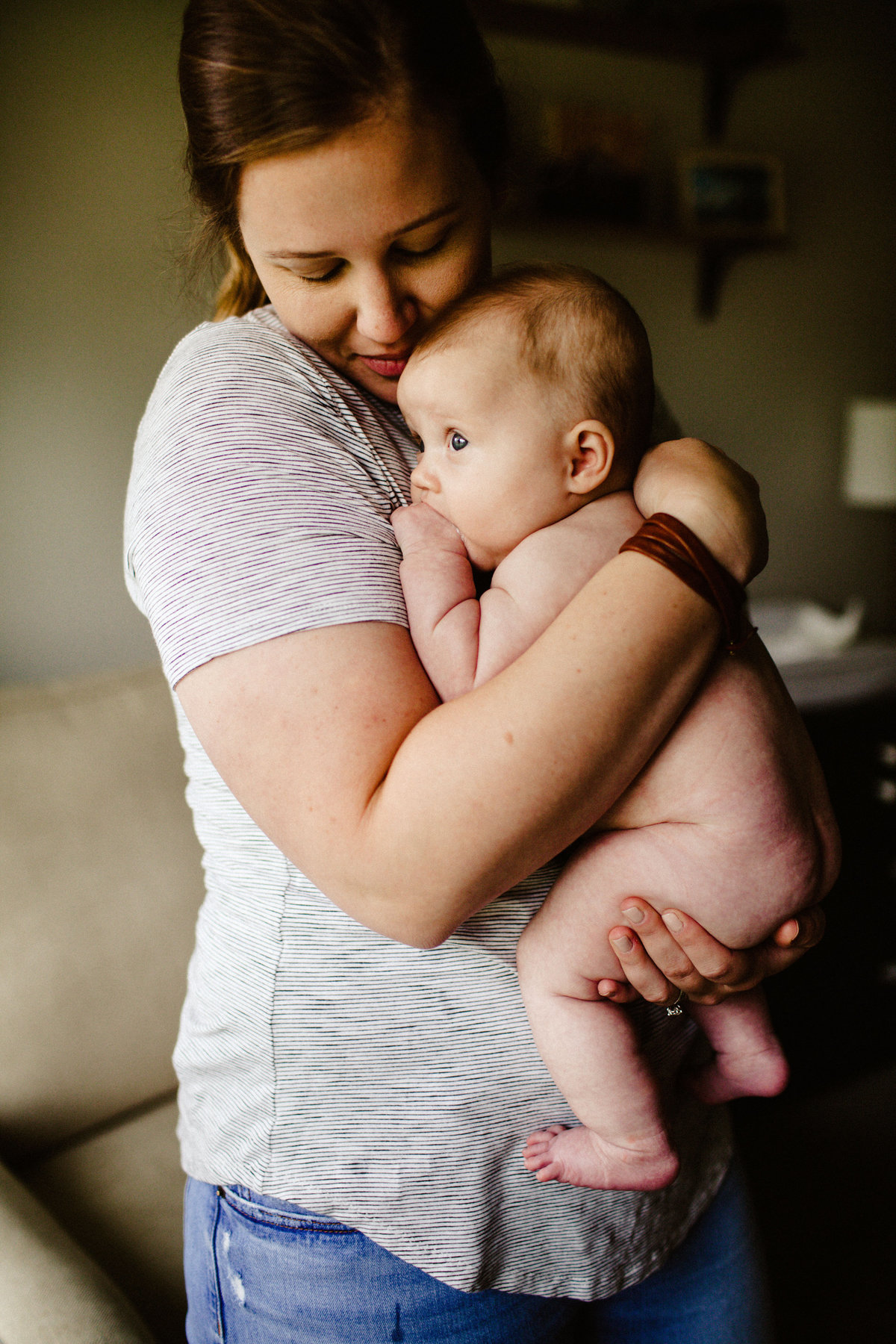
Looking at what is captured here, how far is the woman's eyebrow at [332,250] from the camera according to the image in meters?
0.67

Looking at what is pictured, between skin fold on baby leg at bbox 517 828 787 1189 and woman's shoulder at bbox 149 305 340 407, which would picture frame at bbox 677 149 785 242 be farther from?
skin fold on baby leg at bbox 517 828 787 1189

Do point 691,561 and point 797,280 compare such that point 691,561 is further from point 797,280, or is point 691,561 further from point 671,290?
A: point 797,280

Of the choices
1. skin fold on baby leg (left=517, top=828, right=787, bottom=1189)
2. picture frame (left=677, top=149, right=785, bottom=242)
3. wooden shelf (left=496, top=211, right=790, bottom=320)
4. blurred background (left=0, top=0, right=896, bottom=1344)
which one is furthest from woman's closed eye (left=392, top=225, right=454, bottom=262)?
picture frame (left=677, top=149, right=785, bottom=242)

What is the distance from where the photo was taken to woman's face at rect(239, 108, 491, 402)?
64 cm

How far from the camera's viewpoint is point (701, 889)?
2.31ft

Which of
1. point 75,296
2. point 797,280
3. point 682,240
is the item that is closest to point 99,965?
point 75,296

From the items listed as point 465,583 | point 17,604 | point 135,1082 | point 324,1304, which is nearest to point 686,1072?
point 324,1304

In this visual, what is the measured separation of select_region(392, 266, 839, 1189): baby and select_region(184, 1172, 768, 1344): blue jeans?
147 millimetres

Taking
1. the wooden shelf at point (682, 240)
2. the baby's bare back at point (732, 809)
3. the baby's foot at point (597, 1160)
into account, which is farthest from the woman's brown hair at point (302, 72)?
the wooden shelf at point (682, 240)

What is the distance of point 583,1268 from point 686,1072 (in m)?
0.20

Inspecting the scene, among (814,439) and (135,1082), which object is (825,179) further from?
(135,1082)

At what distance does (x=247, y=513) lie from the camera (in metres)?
0.60

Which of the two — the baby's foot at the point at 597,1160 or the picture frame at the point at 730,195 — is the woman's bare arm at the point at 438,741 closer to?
the baby's foot at the point at 597,1160

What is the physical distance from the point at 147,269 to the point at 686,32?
1.93 m
